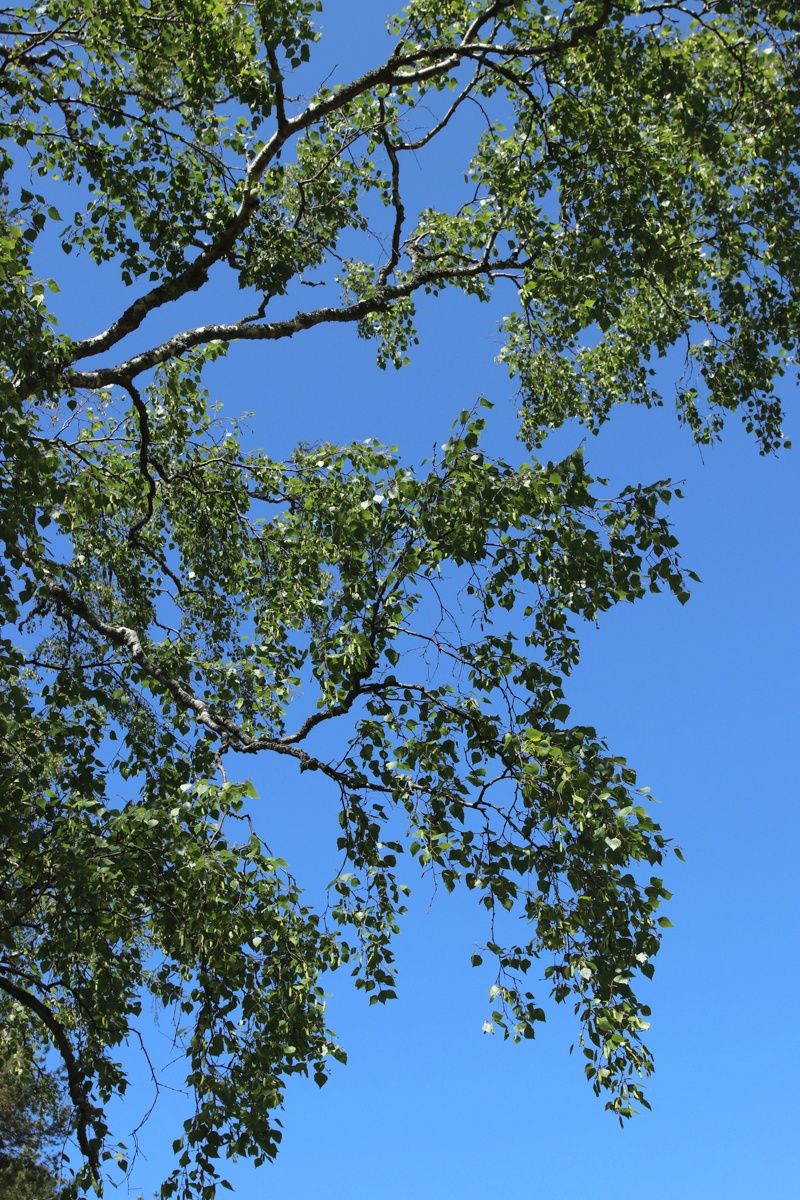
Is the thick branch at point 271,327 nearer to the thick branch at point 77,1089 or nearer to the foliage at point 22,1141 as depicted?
the thick branch at point 77,1089

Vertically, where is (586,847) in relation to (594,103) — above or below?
below

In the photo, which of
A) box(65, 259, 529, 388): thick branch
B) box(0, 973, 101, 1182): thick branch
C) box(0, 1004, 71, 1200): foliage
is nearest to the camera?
box(0, 973, 101, 1182): thick branch

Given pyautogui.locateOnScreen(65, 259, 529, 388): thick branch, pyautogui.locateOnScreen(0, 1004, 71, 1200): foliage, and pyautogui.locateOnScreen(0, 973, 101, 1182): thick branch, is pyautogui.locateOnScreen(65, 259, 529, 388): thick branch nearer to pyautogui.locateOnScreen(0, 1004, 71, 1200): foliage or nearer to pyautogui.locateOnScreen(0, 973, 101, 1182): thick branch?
pyautogui.locateOnScreen(0, 973, 101, 1182): thick branch

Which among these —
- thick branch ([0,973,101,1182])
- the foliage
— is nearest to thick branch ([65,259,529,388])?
thick branch ([0,973,101,1182])

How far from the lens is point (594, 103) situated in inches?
410

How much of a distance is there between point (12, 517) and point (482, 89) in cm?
826

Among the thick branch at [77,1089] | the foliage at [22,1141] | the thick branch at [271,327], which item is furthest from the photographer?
the foliage at [22,1141]

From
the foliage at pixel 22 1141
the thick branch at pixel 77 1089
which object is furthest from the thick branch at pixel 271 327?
the foliage at pixel 22 1141

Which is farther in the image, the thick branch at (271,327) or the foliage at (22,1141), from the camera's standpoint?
the foliage at (22,1141)

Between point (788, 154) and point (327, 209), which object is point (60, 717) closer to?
point (327, 209)

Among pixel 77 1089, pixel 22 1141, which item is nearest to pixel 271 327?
pixel 77 1089

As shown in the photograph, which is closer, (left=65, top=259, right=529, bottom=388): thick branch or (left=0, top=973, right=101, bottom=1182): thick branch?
(left=0, top=973, right=101, bottom=1182): thick branch

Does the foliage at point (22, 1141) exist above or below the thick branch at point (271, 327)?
below

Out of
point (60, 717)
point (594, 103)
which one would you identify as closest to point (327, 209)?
point (594, 103)
